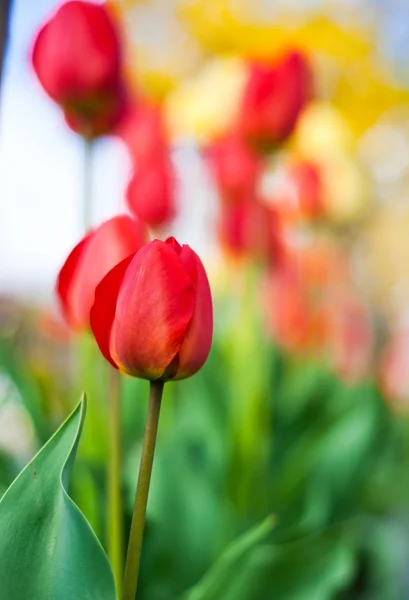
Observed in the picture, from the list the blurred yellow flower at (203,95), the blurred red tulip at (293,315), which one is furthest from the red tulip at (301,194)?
the blurred yellow flower at (203,95)

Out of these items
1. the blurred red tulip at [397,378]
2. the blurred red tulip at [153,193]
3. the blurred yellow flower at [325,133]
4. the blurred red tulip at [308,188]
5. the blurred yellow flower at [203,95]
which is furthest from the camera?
the blurred yellow flower at [325,133]

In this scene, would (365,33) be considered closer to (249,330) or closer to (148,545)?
(249,330)

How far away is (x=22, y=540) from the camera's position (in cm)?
18

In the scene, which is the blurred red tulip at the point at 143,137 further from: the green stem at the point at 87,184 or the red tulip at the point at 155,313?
the red tulip at the point at 155,313

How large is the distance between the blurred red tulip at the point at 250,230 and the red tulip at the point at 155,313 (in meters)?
0.39

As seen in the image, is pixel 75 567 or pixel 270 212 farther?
pixel 270 212

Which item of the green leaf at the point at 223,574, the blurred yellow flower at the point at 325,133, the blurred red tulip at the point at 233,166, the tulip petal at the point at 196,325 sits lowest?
the green leaf at the point at 223,574

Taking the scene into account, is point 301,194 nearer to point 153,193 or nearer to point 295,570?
point 153,193

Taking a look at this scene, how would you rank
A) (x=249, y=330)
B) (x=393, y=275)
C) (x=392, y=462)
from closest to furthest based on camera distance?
(x=249, y=330) < (x=392, y=462) < (x=393, y=275)

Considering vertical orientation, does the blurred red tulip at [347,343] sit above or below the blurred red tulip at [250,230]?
below

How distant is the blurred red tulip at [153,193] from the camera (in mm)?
486

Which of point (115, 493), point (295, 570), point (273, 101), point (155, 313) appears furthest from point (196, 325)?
point (273, 101)

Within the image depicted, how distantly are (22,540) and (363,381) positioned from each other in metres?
0.72

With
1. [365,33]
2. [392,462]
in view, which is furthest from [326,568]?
[365,33]
